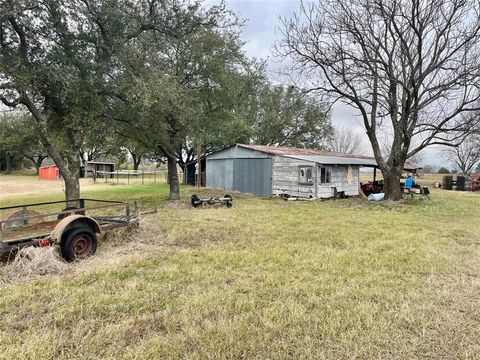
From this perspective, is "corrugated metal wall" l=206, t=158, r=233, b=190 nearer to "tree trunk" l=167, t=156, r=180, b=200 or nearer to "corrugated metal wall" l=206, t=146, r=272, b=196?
"corrugated metal wall" l=206, t=146, r=272, b=196

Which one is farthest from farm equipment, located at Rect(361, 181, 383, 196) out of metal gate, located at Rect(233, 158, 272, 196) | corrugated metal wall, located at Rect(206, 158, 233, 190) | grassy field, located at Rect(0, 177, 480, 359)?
grassy field, located at Rect(0, 177, 480, 359)

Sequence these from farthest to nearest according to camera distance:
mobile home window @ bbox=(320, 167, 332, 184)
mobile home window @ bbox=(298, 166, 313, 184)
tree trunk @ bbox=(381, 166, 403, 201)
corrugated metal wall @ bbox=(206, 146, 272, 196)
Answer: corrugated metal wall @ bbox=(206, 146, 272, 196), mobile home window @ bbox=(320, 167, 332, 184), mobile home window @ bbox=(298, 166, 313, 184), tree trunk @ bbox=(381, 166, 403, 201)

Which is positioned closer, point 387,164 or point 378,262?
point 378,262

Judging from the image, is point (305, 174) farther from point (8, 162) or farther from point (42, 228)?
point (8, 162)

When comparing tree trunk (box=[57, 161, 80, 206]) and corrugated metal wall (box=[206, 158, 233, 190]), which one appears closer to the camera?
tree trunk (box=[57, 161, 80, 206])

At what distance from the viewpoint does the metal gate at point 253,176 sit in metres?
18.6

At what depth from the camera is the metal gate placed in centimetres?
1859

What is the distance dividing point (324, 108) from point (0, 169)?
5537 cm

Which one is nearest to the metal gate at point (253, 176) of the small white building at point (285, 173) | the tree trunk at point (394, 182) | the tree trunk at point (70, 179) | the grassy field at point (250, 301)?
the small white building at point (285, 173)

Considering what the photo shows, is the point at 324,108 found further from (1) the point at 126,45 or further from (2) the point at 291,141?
(2) the point at 291,141

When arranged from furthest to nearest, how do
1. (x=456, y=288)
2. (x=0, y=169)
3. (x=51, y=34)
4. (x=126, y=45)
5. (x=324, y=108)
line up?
1. (x=0, y=169)
2. (x=324, y=108)
3. (x=126, y=45)
4. (x=51, y=34)
5. (x=456, y=288)

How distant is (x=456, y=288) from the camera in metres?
4.41

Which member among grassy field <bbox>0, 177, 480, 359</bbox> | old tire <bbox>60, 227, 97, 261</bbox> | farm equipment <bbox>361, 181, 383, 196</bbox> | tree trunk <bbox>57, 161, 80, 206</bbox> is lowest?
grassy field <bbox>0, 177, 480, 359</bbox>

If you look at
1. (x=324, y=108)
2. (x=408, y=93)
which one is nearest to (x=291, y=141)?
(x=324, y=108)
